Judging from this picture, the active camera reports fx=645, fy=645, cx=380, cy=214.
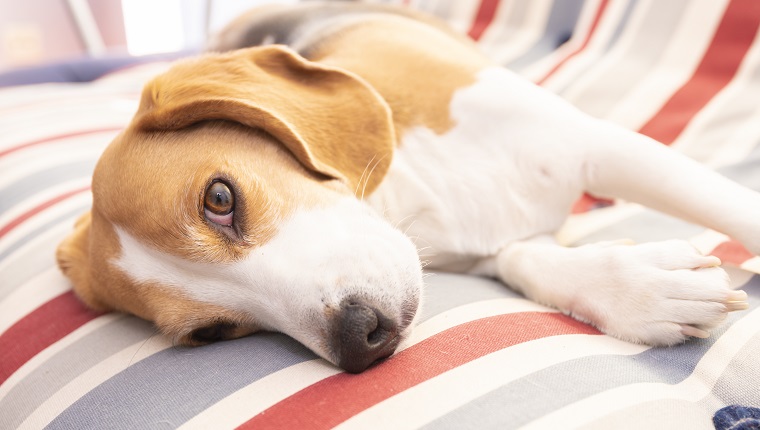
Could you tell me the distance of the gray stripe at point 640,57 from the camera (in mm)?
2498

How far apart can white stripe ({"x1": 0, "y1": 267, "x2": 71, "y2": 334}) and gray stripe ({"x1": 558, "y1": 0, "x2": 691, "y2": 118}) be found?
6.34 ft

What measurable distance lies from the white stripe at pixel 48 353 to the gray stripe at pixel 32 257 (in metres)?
0.37

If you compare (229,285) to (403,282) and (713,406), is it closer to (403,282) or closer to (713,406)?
(403,282)

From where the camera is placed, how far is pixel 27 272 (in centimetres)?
177

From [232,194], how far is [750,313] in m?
1.07

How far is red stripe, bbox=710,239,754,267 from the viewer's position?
154 centimetres

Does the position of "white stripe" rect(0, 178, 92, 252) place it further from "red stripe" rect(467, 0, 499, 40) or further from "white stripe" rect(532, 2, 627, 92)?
"red stripe" rect(467, 0, 499, 40)

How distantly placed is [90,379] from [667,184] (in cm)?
133

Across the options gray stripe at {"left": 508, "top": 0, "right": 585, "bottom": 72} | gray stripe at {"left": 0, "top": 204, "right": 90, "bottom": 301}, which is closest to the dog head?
gray stripe at {"left": 0, "top": 204, "right": 90, "bottom": 301}

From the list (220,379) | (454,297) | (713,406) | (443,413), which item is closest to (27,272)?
(220,379)

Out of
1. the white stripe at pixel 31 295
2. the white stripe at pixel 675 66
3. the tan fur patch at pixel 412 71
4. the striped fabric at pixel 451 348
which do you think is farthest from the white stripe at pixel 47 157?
the white stripe at pixel 675 66

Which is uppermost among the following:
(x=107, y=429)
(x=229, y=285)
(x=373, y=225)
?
(x=373, y=225)

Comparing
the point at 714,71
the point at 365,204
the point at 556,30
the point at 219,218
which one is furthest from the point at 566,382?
the point at 556,30

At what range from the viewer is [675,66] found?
97.6 inches
